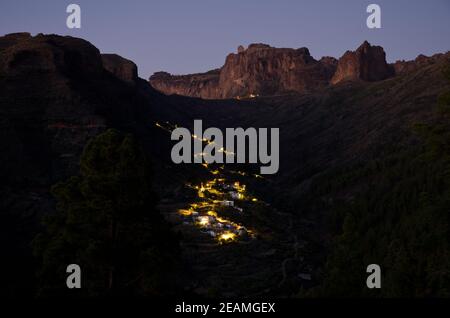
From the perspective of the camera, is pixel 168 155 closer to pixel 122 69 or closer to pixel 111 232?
pixel 111 232

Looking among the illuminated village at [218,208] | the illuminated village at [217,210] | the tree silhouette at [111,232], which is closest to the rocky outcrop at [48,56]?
the illuminated village at [218,208]

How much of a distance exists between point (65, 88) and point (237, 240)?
4430 cm

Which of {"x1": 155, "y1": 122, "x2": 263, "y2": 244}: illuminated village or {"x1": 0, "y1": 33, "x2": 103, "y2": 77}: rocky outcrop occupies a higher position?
{"x1": 0, "y1": 33, "x2": 103, "y2": 77}: rocky outcrop

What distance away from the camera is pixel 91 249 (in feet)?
67.3

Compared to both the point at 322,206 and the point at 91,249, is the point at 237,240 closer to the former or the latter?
the point at 322,206

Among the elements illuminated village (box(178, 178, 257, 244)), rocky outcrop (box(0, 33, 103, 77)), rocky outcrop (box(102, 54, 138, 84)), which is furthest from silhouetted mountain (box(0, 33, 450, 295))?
rocky outcrop (box(102, 54, 138, 84))

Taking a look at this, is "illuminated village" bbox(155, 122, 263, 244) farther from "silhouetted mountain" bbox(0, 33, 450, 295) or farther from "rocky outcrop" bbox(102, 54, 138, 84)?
"rocky outcrop" bbox(102, 54, 138, 84)

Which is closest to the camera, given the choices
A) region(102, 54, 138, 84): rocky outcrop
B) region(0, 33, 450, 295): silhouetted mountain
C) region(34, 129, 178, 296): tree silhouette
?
region(34, 129, 178, 296): tree silhouette

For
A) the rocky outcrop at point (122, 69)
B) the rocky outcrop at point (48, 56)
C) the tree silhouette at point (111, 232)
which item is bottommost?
the tree silhouette at point (111, 232)

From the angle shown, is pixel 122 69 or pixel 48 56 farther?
pixel 122 69

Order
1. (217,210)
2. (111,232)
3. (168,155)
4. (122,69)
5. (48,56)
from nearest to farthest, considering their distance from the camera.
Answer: (111,232) < (217,210) < (48,56) < (168,155) < (122,69)

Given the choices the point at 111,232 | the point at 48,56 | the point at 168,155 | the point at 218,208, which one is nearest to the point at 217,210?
the point at 218,208

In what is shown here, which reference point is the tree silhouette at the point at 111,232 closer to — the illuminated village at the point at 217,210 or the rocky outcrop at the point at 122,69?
the illuminated village at the point at 217,210

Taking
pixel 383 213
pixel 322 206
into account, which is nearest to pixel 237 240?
pixel 383 213
